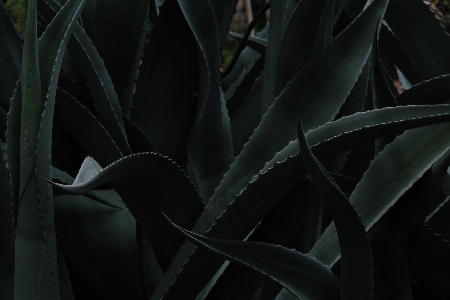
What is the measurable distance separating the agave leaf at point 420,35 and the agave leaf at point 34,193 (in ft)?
1.70

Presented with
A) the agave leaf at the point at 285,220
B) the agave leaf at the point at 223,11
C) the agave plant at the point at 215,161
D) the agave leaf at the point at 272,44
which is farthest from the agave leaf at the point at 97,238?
the agave leaf at the point at 223,11

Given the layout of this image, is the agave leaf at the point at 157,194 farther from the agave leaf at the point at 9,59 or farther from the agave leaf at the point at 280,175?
the agave leaf at the point at 9,59

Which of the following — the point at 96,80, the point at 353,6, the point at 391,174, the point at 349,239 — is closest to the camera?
the point at 349,239

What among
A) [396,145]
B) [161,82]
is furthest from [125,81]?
[396,145]

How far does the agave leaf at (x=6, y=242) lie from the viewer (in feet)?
1.99

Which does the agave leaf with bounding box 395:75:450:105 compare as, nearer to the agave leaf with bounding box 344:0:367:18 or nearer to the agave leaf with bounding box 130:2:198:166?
the agave leaf with bounding box 344:0:367:18

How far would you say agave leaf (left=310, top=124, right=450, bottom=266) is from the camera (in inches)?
22.5

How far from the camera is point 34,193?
54 cm

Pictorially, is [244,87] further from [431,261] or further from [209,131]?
Answer: [431,261]

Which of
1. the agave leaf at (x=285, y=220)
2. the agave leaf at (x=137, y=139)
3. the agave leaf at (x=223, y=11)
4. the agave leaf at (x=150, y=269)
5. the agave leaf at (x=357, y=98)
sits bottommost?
the agave leaf at (x=150, y=269)

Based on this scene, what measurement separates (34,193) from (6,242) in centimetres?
10

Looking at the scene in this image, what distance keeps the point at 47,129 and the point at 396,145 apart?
13.1 inches

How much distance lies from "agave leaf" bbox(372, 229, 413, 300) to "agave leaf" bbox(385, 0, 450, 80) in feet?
1.16

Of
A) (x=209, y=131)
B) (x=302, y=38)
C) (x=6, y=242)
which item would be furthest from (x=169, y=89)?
(x=6, y=242)
